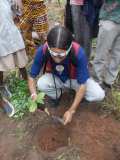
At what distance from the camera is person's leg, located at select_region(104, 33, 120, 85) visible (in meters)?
4.22

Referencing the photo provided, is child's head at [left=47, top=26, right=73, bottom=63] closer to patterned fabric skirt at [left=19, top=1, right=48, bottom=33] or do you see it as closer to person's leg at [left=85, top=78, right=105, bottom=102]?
person's leg at [left=85, top=78, right=105, bottom=102]

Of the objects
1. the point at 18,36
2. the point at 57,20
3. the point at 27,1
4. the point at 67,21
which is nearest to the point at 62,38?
the point at 18,36

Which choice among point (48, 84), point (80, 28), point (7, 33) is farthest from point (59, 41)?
point (80, 28)

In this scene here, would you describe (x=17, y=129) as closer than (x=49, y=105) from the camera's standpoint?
Yes

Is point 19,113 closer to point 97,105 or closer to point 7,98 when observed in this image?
point 7,98

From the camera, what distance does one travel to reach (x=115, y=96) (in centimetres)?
445

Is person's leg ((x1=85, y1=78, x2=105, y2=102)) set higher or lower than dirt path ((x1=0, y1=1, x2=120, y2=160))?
higher

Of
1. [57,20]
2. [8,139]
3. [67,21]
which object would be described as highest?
[67,21]

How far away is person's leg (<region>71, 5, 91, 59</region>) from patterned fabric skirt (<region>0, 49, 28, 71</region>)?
0.75 m

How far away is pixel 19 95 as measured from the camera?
4.50 meters

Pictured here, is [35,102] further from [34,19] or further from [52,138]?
[34,19]

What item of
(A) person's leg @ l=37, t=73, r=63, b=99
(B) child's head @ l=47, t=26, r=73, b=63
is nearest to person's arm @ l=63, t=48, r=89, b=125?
(B) child's head @ l=47, t=26, r=73, b=63

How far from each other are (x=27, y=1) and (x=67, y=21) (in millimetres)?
615

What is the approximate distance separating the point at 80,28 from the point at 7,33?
95cm
